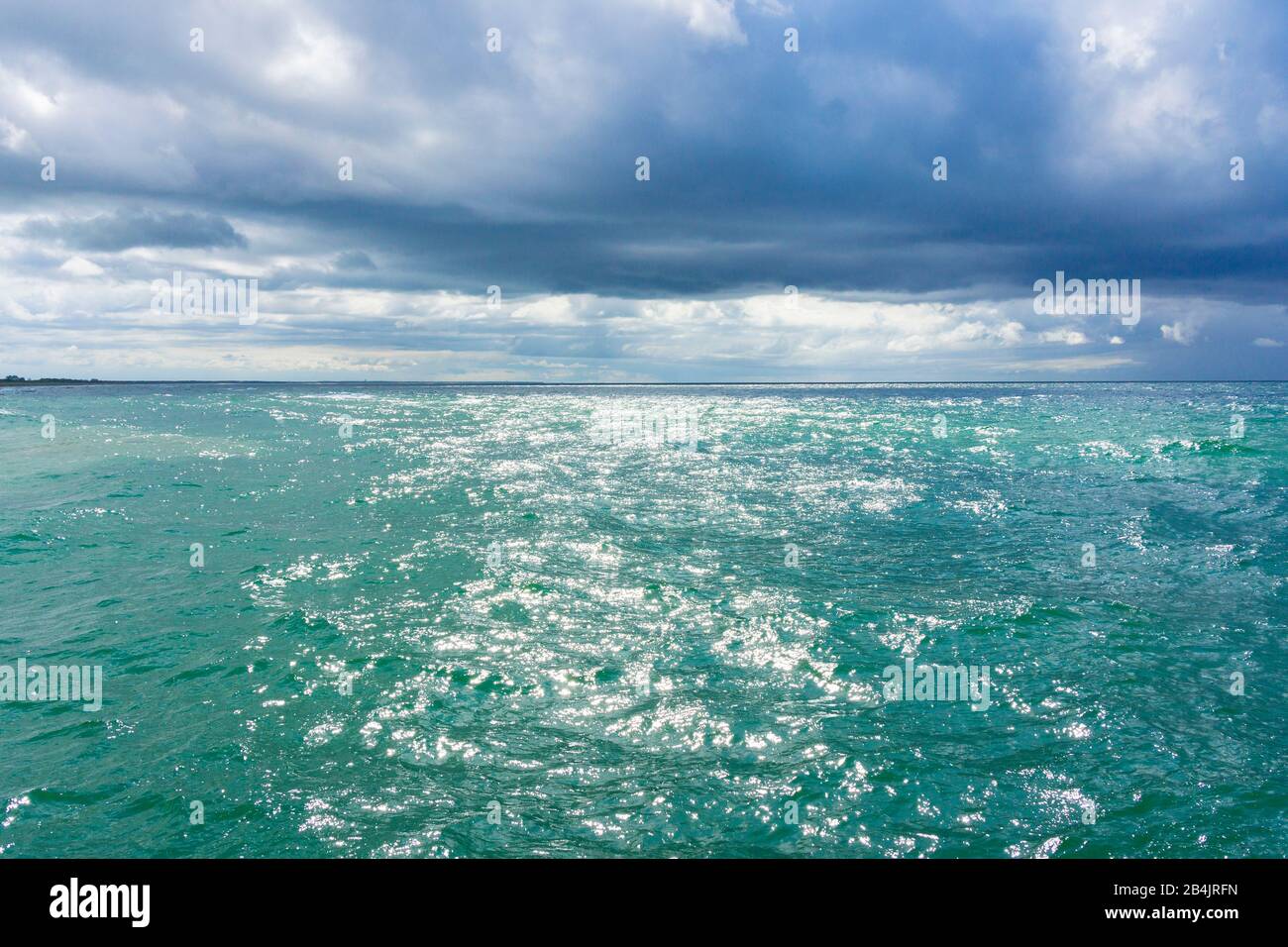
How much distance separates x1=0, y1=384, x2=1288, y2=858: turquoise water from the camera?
24.1 ft

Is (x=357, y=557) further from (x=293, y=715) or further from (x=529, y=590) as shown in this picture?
(x=293, y=715)

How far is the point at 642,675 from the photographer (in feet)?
36.4

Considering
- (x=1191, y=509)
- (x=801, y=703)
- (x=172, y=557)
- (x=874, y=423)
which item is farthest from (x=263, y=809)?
(x=874, y=423)

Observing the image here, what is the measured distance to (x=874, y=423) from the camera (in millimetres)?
71625

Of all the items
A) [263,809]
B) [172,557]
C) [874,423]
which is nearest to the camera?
[263,809]

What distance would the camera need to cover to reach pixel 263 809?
295 inches

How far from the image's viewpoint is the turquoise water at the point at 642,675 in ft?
24.1

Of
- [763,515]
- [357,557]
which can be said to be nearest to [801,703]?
[357,557]
